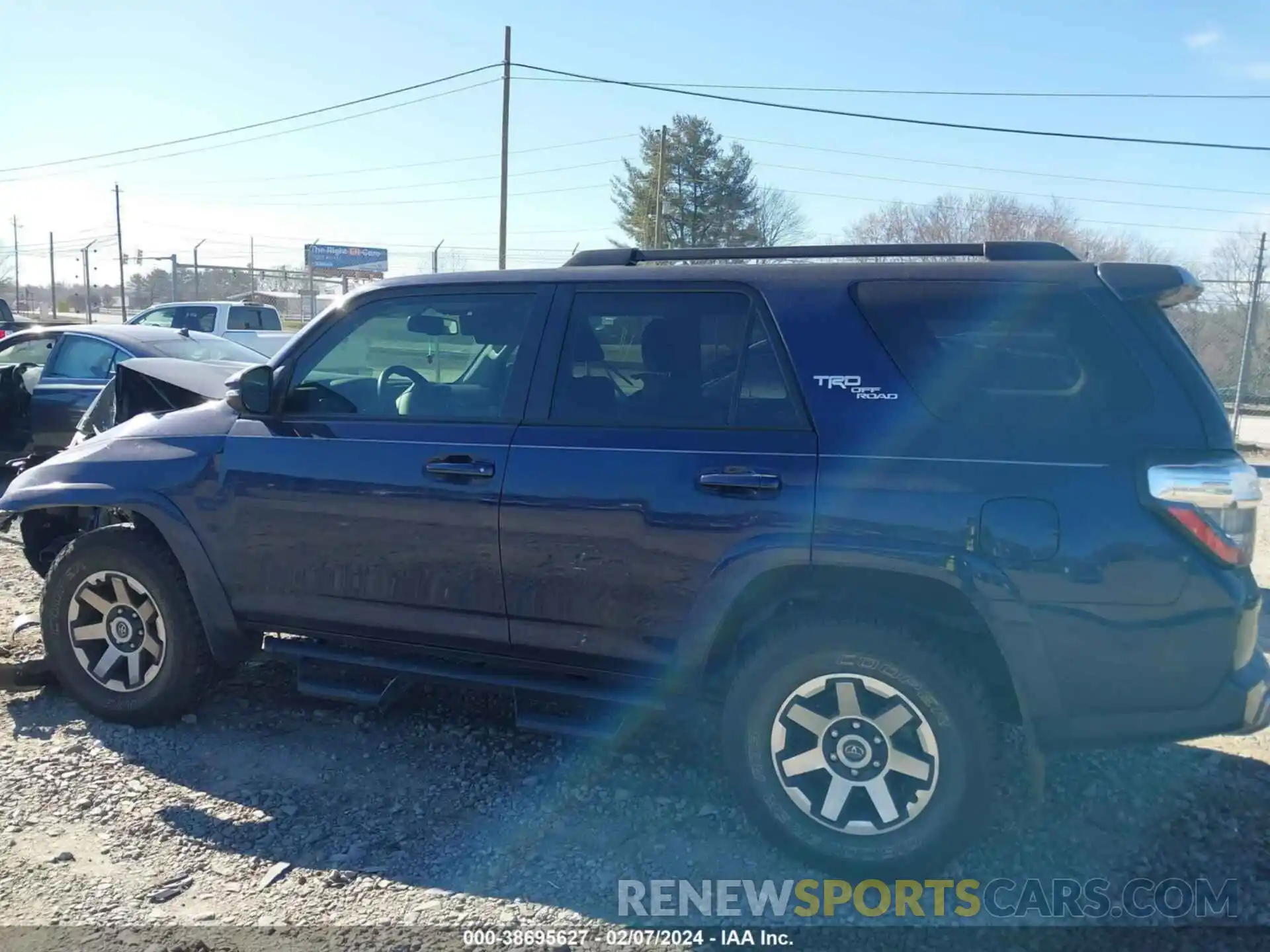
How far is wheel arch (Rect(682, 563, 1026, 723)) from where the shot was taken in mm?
3076

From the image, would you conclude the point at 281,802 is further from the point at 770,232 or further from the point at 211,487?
the point at 770,232

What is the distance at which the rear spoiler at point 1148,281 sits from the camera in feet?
9.80

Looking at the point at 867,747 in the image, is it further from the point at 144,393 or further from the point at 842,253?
the point at 144,393

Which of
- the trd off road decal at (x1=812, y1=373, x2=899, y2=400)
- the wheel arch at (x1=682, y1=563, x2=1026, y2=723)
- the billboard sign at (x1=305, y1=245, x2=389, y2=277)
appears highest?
the billboard sign at (x1=305, y1=245, x2=389, y2=277)

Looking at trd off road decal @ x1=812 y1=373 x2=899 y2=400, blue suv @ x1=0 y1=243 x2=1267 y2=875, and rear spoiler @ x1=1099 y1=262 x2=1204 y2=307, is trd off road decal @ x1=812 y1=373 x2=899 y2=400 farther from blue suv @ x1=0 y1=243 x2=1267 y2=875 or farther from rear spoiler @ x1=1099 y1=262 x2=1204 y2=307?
rear spoiler @ x1=1099 y1=262 x2=1204 y2=307

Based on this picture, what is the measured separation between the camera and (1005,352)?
3.15 m

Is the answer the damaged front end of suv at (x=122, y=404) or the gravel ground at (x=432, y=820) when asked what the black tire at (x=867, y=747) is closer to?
the gravel ground at (x=432, y=820)

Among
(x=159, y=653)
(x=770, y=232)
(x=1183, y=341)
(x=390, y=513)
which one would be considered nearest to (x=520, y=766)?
(x=390, y=513)

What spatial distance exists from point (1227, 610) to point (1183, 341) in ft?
2.76

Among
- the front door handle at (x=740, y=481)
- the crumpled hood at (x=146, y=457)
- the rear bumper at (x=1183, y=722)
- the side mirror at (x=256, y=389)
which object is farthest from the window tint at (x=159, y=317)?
the rear bumper at (x=1183, y=722)

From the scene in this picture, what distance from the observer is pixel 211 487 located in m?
3.96

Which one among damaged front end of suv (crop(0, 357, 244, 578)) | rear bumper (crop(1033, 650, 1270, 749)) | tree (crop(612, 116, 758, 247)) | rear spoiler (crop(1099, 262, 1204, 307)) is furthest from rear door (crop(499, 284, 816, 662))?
tree (crop(612, 116, 758, 247))

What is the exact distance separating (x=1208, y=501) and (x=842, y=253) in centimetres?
149

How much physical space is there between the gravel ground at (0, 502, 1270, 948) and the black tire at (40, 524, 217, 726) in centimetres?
13
